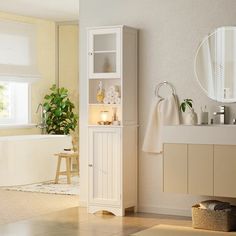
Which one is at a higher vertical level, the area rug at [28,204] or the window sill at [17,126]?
the window sill at [17,126]

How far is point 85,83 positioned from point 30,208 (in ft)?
5.01

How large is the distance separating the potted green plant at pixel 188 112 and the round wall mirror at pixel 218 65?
213 mm

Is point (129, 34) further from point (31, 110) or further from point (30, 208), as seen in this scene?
point (31, 110)

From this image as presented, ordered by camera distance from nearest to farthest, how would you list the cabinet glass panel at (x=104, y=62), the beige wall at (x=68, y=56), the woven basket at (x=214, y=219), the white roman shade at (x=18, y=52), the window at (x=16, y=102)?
1. the woven basket at (x=214, y=219)
2. the cabinet glass panel at (x=104, y=62)
3. the white roman shade at (x=18, y=52)
4. the window at (x=16, y=102)
5. the beige wall at (x=68, y=56)

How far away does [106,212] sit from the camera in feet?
24.5

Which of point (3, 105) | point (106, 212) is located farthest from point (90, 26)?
point (3, 105)

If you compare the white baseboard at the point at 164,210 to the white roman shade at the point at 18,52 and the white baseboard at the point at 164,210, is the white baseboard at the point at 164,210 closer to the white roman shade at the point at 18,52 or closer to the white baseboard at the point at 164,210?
the white baseboard at the point at 164,210

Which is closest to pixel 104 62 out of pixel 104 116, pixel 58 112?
pixel 104 116

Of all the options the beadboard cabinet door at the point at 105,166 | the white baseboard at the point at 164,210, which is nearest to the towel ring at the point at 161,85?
the beadboard cabinet door at the point at 105,166

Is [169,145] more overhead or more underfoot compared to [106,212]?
more overhead

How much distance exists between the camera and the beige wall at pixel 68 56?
1188 centimetres

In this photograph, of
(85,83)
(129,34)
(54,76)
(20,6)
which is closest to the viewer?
(129,34)

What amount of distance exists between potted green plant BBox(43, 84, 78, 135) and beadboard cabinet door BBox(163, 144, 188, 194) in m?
4.89

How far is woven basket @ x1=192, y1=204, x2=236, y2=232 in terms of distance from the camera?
6449mm
